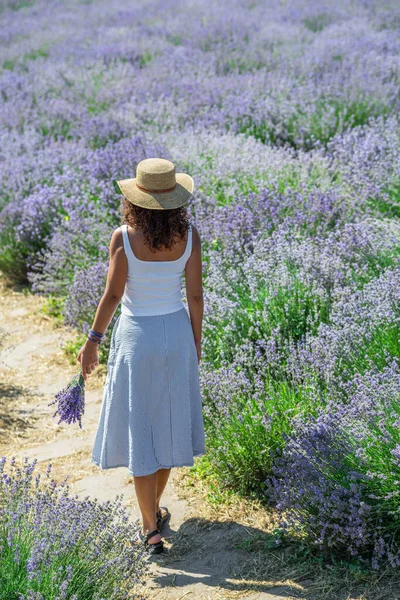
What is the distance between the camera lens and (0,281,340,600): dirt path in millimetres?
2939

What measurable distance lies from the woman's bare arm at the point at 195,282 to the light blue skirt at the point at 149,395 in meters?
0.05

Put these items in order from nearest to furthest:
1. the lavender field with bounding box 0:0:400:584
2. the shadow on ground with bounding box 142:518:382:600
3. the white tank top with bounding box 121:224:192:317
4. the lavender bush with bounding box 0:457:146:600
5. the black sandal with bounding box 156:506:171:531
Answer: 1. the lavender bush with bounding box 0:457:146:600
2. the shadow on ground with bounding box 142:518:382:600
3. the white tank top with bounding box 121:224:192:317
4. the lavender field with bounding box 0:0:400:584
5. the black sandal with bounding box 156:506:171:531

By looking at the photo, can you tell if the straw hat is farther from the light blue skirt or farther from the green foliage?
the green foliage

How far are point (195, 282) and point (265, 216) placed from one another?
2271mm

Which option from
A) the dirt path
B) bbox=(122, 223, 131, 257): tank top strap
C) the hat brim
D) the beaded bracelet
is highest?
the hat brim

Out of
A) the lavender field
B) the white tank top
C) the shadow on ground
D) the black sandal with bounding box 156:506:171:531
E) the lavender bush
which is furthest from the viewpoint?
the black sandal with bounding box 156:506:171:531

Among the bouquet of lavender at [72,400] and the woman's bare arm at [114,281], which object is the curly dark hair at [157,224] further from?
the bouquet of lavender at [72,400]

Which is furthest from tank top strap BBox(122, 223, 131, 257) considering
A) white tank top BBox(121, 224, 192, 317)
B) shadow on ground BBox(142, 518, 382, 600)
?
shadow on ground BBox(142, 518, 382, 600)

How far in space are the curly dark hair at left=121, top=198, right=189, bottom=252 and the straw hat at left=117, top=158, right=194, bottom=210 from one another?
1.8 inches

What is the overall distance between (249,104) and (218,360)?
4.55 meters

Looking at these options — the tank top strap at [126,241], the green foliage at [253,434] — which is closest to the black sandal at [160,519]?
the green foliage at [253,434]

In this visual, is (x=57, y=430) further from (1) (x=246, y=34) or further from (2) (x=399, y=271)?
(1) (x=246, y=34)

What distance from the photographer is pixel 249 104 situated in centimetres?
797

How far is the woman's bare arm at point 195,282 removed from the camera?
9.95 feet
